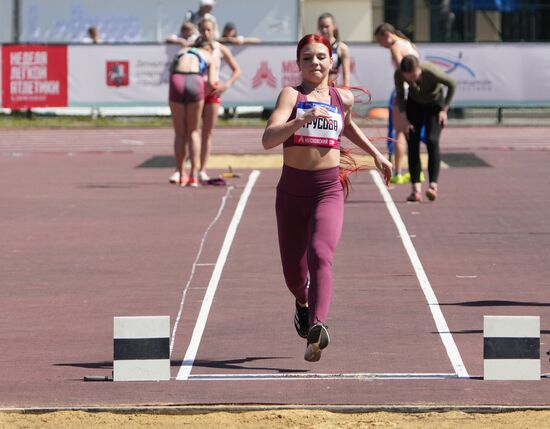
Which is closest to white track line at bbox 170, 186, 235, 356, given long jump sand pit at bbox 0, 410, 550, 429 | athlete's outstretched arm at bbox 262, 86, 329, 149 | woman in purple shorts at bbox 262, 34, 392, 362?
woman in purple shorts at bbox 262, 34, 392, 362

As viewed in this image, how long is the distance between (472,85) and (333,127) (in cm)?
2322

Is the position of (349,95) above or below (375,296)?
above

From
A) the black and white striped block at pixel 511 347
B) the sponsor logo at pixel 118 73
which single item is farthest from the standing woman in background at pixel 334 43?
the sponsor logo at pixel 118 73

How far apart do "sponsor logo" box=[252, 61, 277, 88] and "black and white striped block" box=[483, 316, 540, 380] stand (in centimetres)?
2407

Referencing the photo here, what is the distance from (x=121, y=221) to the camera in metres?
16.4

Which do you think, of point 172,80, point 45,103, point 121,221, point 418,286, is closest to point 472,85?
point 45,103

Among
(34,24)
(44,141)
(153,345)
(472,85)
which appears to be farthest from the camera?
(34,24)

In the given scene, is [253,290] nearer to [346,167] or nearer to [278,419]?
[346,167]

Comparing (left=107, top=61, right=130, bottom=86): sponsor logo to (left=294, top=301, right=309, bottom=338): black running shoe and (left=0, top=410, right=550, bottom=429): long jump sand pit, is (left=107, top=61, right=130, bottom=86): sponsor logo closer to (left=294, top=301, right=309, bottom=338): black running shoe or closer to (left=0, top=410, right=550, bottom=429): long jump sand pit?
(left=294, top=301, right=309, bottom=338): black running shoe

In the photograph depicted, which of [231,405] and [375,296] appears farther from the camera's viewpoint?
[375,296]

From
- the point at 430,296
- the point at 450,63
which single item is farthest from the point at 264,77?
the point at 430,296

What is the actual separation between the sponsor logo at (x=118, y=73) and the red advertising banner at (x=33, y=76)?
0.88 m

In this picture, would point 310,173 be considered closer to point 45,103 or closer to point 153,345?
point 153,345

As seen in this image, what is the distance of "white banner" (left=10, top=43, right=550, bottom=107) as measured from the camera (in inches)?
1266
